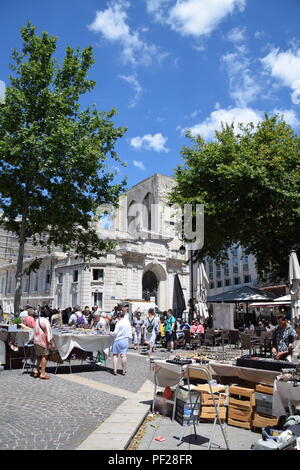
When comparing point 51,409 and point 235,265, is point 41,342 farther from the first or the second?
point 235,265

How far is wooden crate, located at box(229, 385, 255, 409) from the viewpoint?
577cm

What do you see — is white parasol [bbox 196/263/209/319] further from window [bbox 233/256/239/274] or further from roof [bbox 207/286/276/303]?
window [bbox 233/256/239/274]

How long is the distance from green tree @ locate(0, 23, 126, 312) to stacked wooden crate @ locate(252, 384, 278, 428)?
12936 millimetres

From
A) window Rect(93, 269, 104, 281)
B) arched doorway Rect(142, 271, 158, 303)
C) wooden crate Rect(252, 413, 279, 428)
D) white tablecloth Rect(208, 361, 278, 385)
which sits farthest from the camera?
arched doorway Rect(142, 271, 158, 303)

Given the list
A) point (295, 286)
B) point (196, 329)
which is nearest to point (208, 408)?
point (295, 286)

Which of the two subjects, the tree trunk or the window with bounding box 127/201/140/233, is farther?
the window with bounding box 127/201/140/233

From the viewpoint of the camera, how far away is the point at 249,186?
58.7 ft

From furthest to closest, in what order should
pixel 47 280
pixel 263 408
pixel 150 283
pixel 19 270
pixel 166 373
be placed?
pixel 47 280, pixel 150 283, pixel 19 270, pixel 166 373, pixel 263 408

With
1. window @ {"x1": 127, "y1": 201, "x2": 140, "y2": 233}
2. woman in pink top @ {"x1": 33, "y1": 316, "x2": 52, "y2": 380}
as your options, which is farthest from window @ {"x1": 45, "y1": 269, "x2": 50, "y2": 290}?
woman in pink top @ {"x1": 33, "y1": 316, "x2": 52, "y2": 380}

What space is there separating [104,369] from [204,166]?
38.8 feet

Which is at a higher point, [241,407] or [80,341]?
[80,341]

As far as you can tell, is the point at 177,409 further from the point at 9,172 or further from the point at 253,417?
the point at 9,172

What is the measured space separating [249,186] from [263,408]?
13.5 meters
